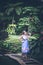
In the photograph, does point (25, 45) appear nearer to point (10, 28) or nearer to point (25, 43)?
point (25, 43)

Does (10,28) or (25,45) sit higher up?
(10,28)

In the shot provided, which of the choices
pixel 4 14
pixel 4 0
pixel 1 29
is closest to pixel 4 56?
pixel 1 29

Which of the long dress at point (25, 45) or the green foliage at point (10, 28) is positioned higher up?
the green foliage at point (10, 28)

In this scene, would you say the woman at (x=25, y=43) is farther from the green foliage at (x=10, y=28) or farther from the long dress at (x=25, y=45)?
the green foliage at (x=10, y=28)

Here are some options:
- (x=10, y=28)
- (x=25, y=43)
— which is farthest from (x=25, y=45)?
(x=10, y=28)

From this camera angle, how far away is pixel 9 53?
517cm

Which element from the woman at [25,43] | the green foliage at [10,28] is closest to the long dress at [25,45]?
the woman at [25,43]

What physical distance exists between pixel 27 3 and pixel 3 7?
0.61 m

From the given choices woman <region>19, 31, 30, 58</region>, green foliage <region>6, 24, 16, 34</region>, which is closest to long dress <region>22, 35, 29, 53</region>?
woman <region>19, 31, 30, 58</region>

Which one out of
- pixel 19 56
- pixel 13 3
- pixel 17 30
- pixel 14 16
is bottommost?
pixel 19 56

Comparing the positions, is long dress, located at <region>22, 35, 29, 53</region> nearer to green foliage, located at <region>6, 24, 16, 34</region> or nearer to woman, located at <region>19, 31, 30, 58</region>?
woman, located at <region>19, 31, 30, 58</region>

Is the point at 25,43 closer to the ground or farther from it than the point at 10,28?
closer to the ground

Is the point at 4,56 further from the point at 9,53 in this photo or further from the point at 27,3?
the point at 27,3

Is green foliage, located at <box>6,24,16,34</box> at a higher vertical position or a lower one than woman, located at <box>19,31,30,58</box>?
higher
